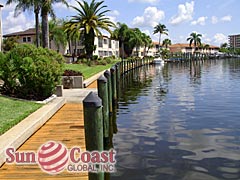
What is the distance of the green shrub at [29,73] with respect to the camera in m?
14.5

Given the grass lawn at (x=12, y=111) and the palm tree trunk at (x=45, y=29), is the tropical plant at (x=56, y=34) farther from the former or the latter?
the grass lawn at (x=12, y=111)

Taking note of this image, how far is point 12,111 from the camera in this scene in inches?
439

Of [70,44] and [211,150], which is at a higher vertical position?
[70,44]

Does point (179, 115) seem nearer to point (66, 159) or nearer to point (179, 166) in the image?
point (179, 166)

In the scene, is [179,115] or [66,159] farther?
[179,115]

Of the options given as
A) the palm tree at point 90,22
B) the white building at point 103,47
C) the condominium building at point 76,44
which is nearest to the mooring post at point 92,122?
the palm tree at point 90,22

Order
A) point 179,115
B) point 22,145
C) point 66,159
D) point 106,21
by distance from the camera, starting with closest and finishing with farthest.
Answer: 1. point 66,159
2. point 22,145
3. point 179,115
4. point 106,21

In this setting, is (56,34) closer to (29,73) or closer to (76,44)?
(76,44)

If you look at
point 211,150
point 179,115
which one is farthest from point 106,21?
point 211,150

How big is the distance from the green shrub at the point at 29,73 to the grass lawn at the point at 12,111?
4.76ft

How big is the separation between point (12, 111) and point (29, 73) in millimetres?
3577

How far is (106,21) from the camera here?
5412cm

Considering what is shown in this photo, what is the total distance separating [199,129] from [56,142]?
5.96 meters

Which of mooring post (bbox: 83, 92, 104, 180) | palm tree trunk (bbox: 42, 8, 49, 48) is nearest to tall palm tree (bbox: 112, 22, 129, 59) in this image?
palm tree trunk (bbox: 42, 8, 49, 48)
